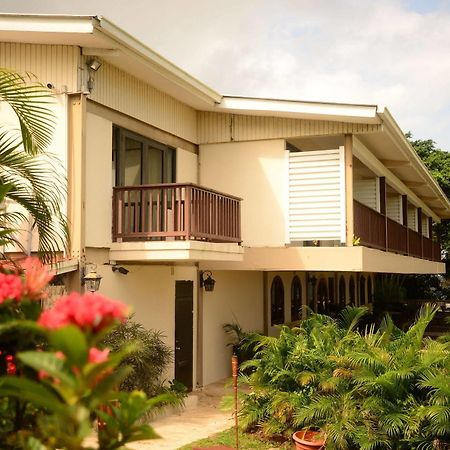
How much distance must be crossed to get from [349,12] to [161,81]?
5795 millimetres

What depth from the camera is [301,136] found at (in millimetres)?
12789

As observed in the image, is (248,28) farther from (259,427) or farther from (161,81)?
(259,427)

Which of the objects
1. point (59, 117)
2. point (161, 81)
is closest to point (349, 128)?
point (161, 81)

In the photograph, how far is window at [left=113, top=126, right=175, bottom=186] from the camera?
36.3ft

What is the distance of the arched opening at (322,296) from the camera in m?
20.7

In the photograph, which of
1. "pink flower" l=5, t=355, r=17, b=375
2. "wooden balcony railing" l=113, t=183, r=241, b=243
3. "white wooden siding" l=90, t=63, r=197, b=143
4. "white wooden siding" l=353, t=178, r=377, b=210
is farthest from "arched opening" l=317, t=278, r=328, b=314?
"pink flower" l=5, t=355, r=17, b=375

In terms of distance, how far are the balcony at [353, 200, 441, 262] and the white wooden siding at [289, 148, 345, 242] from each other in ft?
1.42

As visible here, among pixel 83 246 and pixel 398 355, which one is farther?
pixel 83 246

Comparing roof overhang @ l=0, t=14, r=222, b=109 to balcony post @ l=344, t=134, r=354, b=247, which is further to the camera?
balcony post @ l=344, t=134, r=354, b=247

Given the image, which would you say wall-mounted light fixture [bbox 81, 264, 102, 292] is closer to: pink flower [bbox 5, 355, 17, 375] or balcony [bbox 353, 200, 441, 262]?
balcony [bbox 353, 200, 441, 262]


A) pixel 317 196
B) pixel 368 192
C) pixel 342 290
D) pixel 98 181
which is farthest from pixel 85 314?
pixel 342 290

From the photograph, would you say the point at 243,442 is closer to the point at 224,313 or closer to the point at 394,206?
the point at 224,313

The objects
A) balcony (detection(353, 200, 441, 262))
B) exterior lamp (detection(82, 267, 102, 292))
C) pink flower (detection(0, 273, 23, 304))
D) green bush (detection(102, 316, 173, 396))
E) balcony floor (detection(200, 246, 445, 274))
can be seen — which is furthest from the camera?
balcony (detection(353, 200, 441, 262))

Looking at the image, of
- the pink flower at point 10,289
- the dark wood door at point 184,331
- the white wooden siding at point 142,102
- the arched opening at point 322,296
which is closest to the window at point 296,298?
the arched opening at point 322,296
